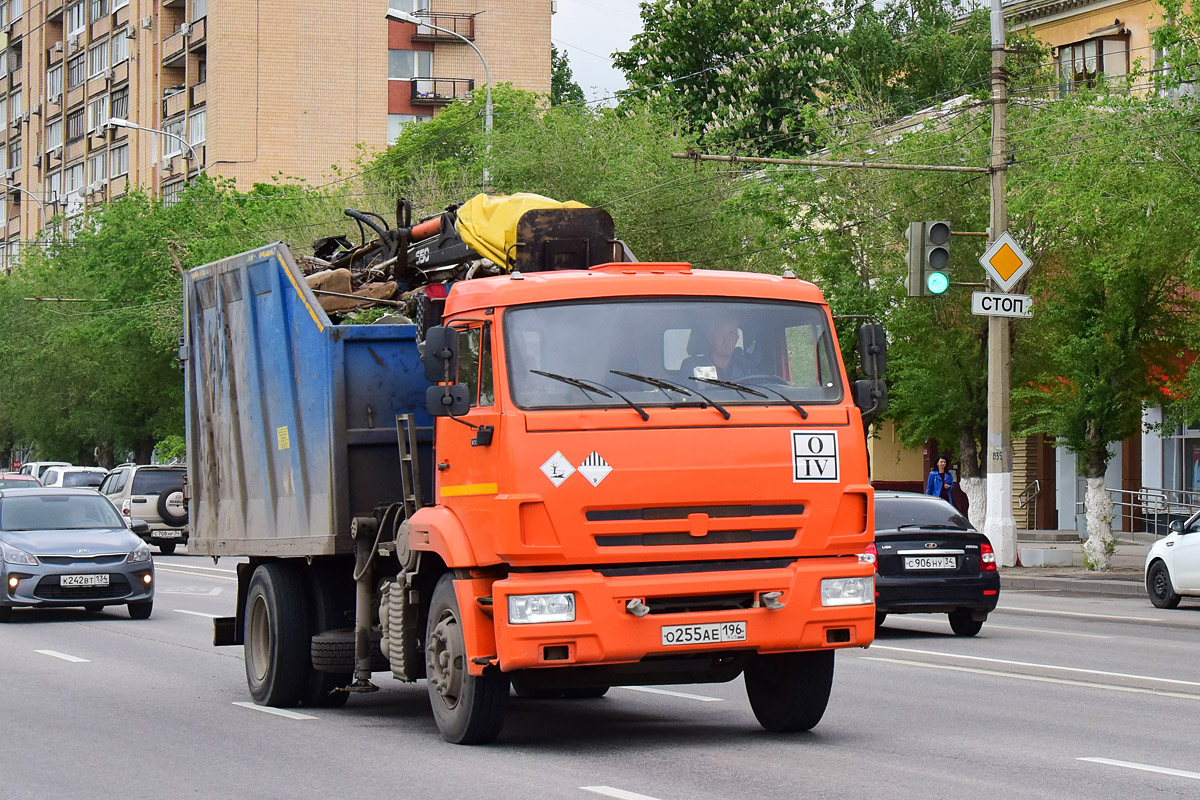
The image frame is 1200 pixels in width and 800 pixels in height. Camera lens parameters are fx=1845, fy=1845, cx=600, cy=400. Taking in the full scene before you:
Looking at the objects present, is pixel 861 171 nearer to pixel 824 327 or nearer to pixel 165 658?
pixel 165 658

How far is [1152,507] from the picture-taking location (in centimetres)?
3888

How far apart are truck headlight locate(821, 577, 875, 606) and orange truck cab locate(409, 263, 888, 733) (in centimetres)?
1

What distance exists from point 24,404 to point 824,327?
67375 mm

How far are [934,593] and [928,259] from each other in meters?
6.08

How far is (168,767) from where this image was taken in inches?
380

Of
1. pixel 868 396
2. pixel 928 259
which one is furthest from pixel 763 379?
pixel 928 259

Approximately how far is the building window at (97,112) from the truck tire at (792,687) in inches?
3190

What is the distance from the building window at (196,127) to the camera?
73.2 meters

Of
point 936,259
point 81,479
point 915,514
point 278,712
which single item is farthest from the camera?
point 81,479

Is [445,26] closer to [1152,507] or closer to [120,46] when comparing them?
[120,46]

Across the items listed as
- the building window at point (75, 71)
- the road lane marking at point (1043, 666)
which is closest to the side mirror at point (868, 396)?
the road lane marking at point (1043, 666)

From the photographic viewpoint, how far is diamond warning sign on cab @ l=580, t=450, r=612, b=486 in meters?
9.45

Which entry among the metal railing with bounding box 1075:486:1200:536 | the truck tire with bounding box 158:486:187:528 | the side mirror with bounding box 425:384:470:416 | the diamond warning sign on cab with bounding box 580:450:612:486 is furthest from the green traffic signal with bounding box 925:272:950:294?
the truck tire with bounding box 158:486:187:528

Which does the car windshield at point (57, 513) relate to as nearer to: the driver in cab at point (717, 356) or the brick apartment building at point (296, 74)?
the driver in cab at point (717, 356)
